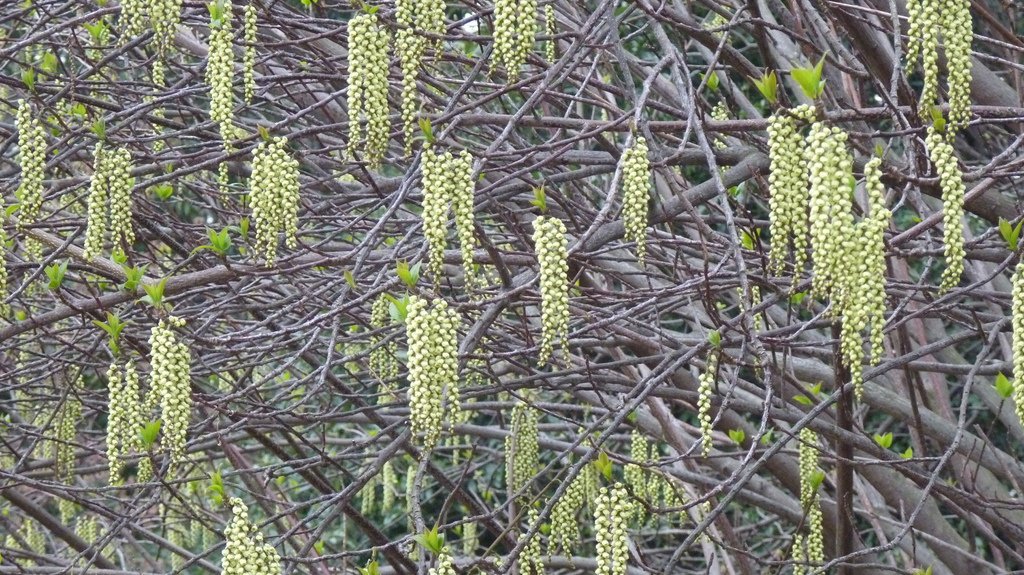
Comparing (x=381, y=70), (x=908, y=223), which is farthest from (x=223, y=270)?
(x=908, y=223)

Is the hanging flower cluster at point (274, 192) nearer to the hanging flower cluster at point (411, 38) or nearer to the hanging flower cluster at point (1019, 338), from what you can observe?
the hanging flower cluster at point (411, 38)

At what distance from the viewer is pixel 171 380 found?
3854mm

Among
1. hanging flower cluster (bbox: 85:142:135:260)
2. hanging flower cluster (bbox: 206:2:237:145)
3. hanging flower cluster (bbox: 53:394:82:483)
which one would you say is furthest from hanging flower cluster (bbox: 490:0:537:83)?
hanging flower cluster (bbox: 53:394:82:483)

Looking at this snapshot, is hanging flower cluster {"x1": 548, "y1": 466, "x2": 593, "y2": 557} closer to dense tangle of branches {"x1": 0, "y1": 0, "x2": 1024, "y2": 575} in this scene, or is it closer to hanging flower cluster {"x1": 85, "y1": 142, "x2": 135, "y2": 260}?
dense tangle of branches {"x1": 0, "y1": 0, "x2": 1024, "y2": 575}

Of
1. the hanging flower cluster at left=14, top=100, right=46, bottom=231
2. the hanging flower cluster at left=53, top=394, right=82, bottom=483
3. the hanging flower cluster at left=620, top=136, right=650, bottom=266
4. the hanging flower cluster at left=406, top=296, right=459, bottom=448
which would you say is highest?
the hanging flower cluster at left=620, top=136, right=650, bottom=266

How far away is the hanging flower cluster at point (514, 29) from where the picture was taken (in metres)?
3.70

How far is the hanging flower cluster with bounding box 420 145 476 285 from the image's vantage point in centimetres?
364

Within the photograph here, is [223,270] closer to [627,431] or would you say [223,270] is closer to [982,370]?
[982,370]

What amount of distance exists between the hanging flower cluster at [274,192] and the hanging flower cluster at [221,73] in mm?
171

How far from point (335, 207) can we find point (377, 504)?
5.44 m

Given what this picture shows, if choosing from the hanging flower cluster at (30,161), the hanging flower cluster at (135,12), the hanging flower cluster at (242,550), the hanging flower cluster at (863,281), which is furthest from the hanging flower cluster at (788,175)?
the hanging flower cluster at (30,161)

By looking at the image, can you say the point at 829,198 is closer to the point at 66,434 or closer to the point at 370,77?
the point at 370,77

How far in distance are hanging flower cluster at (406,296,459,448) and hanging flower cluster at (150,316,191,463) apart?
79cm

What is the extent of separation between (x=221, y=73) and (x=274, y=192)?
0.46 meters
